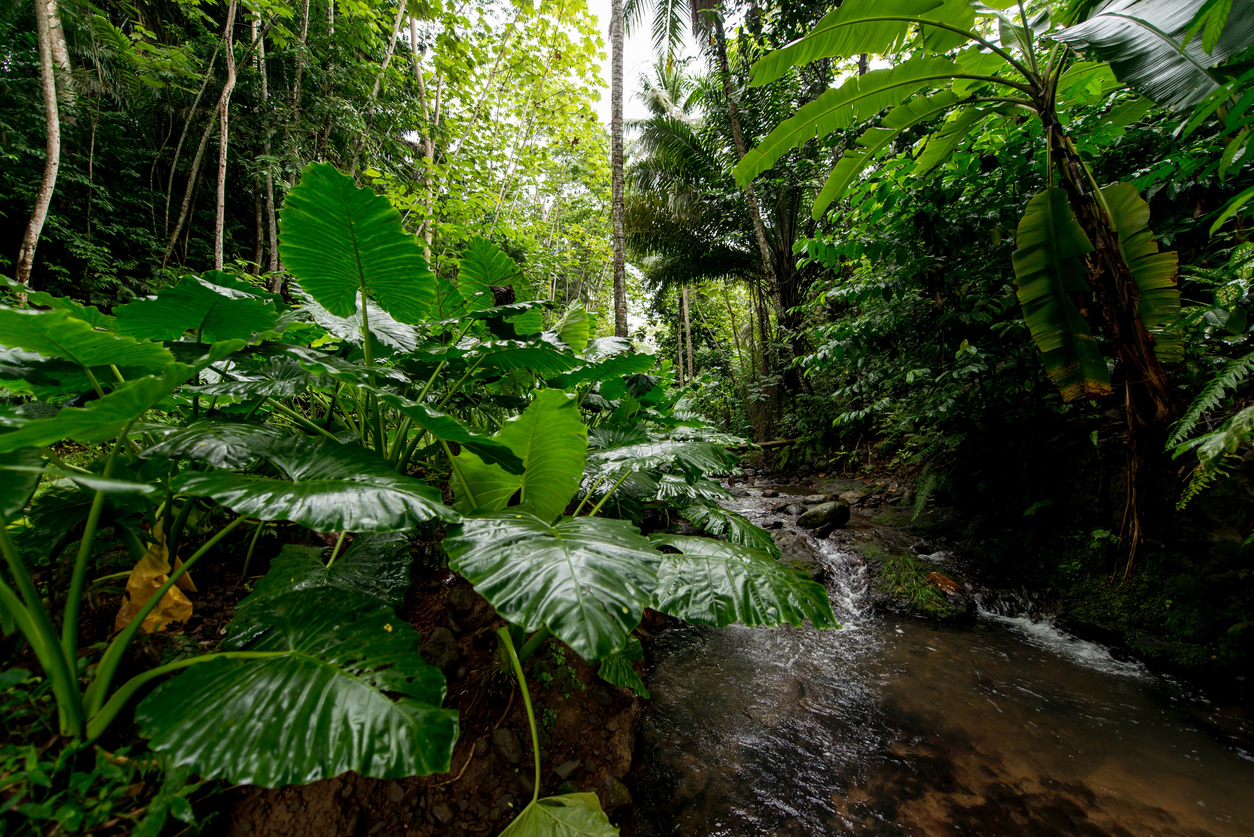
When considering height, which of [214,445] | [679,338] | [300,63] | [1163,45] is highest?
[300,63]

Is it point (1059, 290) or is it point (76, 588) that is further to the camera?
point (1059, 290)

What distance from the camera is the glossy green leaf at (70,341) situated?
0.76 meters

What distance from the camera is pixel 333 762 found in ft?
2.19

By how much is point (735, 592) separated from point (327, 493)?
91cm

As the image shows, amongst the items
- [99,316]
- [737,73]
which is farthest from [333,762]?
[737,73]

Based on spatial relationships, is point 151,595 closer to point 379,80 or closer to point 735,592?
point 735,592

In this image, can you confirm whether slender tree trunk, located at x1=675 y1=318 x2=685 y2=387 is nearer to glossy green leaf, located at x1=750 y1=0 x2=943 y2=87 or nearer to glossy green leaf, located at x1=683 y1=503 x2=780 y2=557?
glossy green leaf, located at x1=750 y1=0 x2=943 y2=87

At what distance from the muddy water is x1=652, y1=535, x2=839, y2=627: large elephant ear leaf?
81 cm

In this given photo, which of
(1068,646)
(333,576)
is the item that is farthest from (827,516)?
(333,576)

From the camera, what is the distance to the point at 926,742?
1.56 m

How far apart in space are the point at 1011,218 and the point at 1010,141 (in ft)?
1.53

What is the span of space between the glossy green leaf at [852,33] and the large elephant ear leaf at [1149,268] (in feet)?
4.21

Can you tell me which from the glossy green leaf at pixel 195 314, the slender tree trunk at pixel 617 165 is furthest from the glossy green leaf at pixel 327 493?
the slender tree trunk at pixel 617 165

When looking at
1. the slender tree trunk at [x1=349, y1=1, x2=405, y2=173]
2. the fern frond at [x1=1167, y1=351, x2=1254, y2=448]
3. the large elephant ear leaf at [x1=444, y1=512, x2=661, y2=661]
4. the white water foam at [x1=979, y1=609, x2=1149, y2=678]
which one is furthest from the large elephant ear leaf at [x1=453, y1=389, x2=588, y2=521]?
the slender tree trunk at [x1=349, y1=1, x2=405, y2=173]
